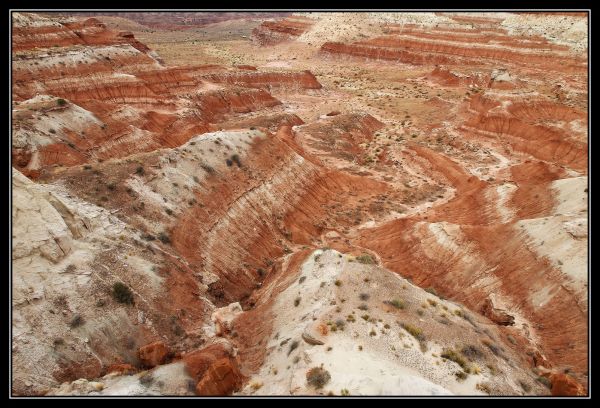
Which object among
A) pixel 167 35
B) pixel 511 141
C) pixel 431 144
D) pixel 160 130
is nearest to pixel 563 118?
pixel 511 141

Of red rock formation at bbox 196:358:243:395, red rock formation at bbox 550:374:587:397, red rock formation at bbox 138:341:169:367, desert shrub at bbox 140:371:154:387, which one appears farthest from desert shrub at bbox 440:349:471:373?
red rock formation at bbox 138:341:169:367

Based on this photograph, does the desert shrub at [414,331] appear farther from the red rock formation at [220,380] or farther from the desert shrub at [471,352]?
the red rock formation at [220,380]

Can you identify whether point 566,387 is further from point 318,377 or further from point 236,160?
point 236,160

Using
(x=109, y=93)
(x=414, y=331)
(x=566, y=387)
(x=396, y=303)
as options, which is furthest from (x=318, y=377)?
(x=109, y=93)

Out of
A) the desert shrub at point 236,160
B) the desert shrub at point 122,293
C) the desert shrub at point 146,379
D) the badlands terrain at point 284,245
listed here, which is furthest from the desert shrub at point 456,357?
the desert shrub at point 236,160

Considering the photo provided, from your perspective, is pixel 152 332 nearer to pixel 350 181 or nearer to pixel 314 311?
pixel 314 311

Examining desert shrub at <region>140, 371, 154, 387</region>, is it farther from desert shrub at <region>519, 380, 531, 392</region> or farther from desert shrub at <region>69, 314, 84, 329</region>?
desert shrub at <region>519, 380, 531, 392</region>
